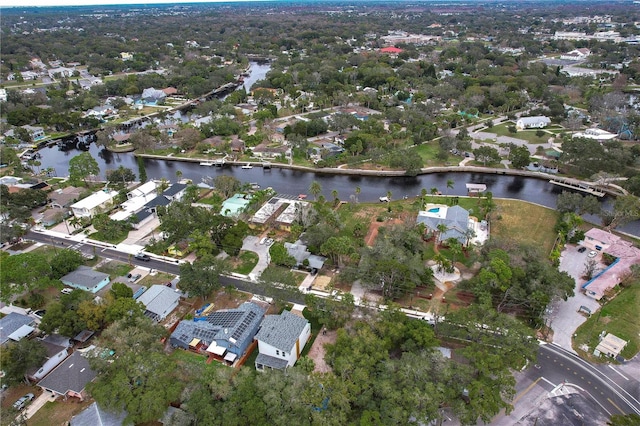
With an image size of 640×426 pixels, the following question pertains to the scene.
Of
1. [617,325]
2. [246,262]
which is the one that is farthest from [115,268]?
[617,325]

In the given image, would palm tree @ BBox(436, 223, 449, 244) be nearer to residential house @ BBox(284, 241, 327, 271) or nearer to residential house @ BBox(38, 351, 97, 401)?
residential house @ BBox(284, 241, 327, 271)

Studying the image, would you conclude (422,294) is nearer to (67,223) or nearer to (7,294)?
(7,294)

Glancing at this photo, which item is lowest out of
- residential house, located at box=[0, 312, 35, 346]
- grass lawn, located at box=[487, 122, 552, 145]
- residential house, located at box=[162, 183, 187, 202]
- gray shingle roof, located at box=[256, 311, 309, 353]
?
grass lawn, located at box=[487, 122, 552, 145]

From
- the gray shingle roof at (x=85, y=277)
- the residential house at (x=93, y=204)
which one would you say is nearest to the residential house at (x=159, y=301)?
the gray shingle roof at (x=85, y=277)

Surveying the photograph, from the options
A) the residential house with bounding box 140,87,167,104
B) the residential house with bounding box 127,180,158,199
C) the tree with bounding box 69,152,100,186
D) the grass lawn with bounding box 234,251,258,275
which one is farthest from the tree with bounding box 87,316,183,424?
the residential house with bounding box 140,87,167,104

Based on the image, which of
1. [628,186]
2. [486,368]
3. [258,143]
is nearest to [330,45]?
[258,143]

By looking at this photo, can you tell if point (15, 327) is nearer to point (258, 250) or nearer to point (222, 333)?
point (222, 333)

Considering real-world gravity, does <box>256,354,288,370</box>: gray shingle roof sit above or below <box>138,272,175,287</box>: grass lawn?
above
